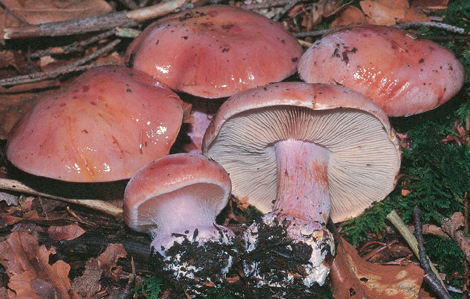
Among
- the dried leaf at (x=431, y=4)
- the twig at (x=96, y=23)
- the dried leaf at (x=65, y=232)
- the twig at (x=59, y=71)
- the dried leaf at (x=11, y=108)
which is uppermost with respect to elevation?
the dried leaf at (x=431, y=4)

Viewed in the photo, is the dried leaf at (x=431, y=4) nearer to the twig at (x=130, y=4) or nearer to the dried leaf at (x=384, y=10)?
the dried leaf at (x=384, y=10)

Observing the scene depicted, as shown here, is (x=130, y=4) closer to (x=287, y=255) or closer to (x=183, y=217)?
(x=183, y=217)

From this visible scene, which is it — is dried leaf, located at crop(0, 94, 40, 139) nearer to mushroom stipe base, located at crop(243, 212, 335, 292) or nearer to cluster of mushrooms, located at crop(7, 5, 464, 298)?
cluster of mushrooms, located at crop(7, 5, 464, 298)

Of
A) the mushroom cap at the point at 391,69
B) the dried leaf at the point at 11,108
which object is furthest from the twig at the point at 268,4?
the dried leaf at the point at 11,108

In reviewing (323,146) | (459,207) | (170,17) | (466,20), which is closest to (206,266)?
(323,146)

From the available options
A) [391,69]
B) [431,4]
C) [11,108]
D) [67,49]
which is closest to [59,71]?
[67,49]
